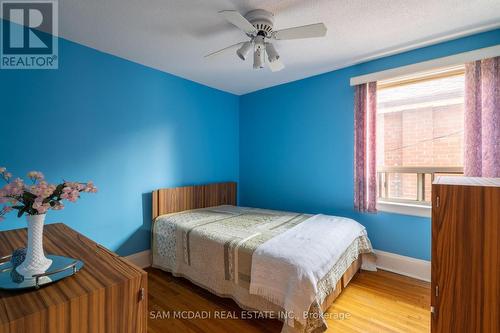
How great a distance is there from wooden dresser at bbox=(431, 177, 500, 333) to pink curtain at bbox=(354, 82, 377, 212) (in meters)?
1.83

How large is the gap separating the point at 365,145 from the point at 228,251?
1.94 meters

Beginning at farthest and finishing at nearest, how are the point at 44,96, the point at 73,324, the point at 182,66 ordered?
1. the point at 182,66
2. the point at 44,96
3. the point at 73,324

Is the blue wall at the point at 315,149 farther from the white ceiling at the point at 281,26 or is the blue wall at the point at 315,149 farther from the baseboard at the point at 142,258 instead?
the baseboard at the point at 142,258

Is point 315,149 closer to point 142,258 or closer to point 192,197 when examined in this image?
point 192,197

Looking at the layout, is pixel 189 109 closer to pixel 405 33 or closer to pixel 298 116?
pixel 298 116

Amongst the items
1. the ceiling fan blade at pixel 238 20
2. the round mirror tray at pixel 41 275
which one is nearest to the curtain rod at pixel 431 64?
the ceiling fan blade at pixel 238 20

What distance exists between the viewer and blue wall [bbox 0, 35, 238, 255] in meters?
2.01

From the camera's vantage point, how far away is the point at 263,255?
1771 mm

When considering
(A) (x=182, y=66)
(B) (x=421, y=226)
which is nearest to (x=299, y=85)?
(A) (x=182, y=66)

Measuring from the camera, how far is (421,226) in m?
2.42

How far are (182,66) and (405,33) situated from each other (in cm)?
237

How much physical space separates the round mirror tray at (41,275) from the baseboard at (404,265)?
113 inches

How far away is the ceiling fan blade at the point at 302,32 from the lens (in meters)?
1.64

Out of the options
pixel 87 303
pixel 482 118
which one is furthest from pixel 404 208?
pixel 87 303
